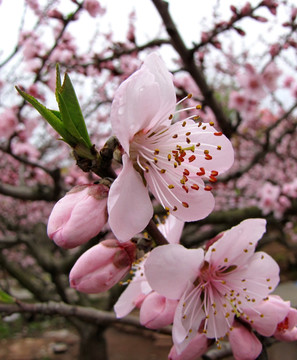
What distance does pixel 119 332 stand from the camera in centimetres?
838

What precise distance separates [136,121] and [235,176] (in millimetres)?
2677

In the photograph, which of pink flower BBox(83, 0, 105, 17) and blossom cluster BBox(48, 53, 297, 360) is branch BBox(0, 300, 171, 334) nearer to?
blossom cluster BBox(48, 53, 297, 360)

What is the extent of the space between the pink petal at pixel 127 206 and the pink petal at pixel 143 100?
0.06 meters

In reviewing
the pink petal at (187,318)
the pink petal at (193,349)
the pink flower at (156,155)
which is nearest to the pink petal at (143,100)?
the pink flower at (156,155)

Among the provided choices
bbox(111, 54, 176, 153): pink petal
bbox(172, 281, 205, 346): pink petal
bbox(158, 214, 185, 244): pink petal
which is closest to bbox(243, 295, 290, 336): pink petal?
bbox(172, 281, 205, 346): pink petal

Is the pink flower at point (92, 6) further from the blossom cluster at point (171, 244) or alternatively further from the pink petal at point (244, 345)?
the pink petal at point (244, 345)

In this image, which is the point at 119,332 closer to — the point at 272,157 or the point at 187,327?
the point at 272,157

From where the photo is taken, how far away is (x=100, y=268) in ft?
2.40

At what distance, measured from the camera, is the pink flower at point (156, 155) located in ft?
2.10

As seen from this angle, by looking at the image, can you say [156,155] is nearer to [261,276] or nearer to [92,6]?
[261,276]

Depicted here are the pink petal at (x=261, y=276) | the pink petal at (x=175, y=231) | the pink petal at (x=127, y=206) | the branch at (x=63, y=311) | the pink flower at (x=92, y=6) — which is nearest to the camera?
the pink petal at (x=127, y=206)

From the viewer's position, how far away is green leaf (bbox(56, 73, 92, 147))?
645 mm

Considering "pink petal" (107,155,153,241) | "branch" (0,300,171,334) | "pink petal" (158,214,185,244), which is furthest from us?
"branch" (0,300,171,334)

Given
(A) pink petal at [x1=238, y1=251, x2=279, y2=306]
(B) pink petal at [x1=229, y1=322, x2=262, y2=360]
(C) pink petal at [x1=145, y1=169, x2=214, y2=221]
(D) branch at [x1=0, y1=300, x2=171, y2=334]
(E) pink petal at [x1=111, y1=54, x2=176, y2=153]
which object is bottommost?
(D) branch at [x1=0, y1=300, x2=171, y2=334]
